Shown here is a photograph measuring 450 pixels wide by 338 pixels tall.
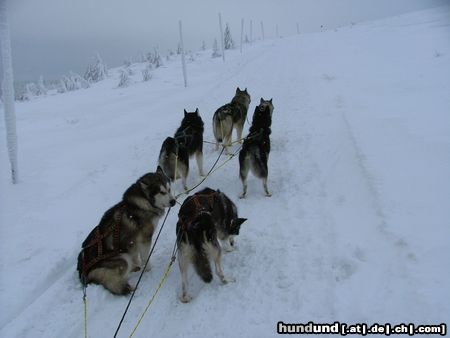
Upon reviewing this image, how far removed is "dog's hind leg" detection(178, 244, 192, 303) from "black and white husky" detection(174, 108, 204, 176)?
319 cm

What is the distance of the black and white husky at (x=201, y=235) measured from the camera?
368 cm

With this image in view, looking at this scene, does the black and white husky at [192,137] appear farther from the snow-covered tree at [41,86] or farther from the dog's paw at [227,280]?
the snow-covered tree at [41,86]

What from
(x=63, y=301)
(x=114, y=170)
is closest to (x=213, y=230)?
(x=63, y=301)

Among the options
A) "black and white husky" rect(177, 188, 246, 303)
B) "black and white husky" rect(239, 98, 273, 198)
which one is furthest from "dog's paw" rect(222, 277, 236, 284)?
"black and white husky" rect(239, 98, 273, 198)

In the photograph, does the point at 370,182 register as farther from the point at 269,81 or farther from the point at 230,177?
the point at 269,81

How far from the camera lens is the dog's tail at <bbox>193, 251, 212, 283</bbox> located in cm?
365

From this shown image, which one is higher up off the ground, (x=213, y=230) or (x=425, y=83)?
(x=425, y=83)

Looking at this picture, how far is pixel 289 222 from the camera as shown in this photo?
17.0 feet

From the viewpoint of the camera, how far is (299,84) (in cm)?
1393

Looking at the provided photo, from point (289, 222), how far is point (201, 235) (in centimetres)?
198

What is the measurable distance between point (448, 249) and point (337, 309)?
63.3 inches

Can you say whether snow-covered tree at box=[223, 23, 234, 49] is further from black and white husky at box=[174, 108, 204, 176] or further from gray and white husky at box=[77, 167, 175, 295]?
gray and white husky at box=[77, 167, 175, 295]

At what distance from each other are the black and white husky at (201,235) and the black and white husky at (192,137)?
2.58m

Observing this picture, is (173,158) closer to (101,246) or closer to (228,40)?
(101,246)
